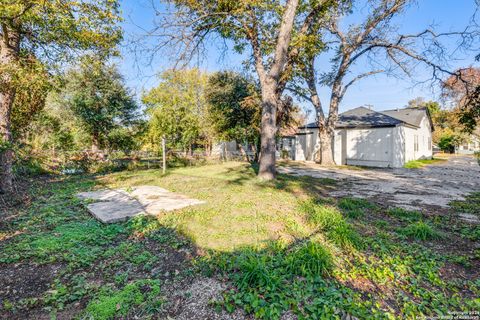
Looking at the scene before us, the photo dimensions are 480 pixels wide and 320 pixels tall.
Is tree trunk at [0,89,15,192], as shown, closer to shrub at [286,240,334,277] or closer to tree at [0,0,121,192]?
tree at [0,0,121,192]

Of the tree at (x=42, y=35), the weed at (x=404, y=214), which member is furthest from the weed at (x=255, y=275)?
the tree at (x=42, y=35)

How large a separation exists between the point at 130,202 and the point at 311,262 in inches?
170

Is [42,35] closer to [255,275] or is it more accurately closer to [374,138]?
[255,275]

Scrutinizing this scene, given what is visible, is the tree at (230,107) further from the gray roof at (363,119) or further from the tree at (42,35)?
the tree at (42,35)

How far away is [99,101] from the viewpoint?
14.8 m

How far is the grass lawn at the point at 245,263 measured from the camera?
83.3 inches

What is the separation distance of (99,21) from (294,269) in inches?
Result: 339

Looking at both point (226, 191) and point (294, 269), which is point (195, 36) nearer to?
point (226, 191)

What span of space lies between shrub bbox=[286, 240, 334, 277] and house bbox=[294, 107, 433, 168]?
14641mm

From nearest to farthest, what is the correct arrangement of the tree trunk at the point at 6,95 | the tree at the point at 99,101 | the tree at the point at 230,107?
the tree trunk at the point at 6,95
the tree at the point at 99,101
the tree at the point at 230,107

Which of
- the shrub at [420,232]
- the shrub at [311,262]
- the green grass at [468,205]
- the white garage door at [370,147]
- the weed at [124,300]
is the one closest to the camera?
the weed at [124,300]

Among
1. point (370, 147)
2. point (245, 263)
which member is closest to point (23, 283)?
point (245, 263)

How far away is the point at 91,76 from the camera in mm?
14578

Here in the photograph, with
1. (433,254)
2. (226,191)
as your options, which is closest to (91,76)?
(226,191)
